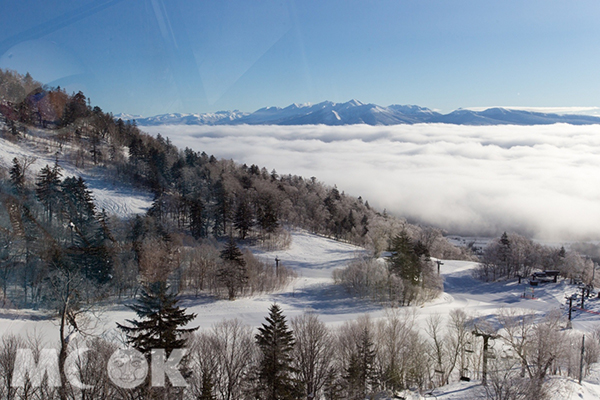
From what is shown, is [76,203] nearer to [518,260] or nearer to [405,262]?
[405,262]

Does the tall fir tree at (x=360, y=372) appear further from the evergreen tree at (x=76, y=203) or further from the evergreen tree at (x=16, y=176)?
the evergreen tree at (x=16, y=176)

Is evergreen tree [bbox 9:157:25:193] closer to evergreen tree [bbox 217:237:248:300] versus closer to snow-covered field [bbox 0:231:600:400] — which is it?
snow-covered field [bbox 0:231:600:400]

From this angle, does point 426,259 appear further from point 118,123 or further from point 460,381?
point 118,123

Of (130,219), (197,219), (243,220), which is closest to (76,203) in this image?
(130,219)

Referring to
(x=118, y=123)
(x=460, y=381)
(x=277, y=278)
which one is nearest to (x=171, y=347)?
(x=460, y=381)

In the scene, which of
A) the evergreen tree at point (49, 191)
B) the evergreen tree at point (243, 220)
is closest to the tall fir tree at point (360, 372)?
the evergreen tree at point (243, 220)

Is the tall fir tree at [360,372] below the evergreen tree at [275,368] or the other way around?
below
